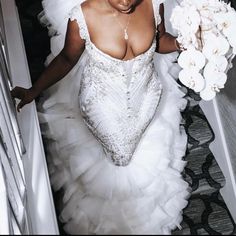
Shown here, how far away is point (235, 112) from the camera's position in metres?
1.19

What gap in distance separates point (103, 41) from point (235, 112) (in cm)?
38

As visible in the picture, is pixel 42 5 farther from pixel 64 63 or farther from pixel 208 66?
pixel 208 66

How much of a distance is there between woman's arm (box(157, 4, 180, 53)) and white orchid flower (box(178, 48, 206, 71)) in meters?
0.05

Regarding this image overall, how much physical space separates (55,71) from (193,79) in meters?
0.29

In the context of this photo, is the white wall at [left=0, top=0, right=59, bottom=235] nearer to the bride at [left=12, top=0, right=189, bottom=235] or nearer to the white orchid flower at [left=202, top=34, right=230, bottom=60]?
the bride at [left=12, top=0, right=189, bottom=235]

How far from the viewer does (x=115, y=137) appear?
106cm

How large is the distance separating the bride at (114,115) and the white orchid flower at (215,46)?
0.29ft

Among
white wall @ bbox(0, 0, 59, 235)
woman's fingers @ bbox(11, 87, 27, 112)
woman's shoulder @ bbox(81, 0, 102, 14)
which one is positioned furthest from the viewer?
woman's fingers @ bbox(11, 87, 27, 112)

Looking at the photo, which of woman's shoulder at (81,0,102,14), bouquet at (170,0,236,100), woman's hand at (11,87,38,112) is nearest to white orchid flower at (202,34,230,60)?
bouquet at (170,0,236,100)

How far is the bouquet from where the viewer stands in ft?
3.33

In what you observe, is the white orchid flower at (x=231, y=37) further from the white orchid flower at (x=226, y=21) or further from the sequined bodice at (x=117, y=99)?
the sequined bodice at (x=117, y=99)

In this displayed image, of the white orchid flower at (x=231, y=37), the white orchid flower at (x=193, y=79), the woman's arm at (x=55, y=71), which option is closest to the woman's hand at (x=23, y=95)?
the woman's arm at (x=55, y=71)

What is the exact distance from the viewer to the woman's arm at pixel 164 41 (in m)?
1.06

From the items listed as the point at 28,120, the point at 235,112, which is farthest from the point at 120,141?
the point at 235,112
